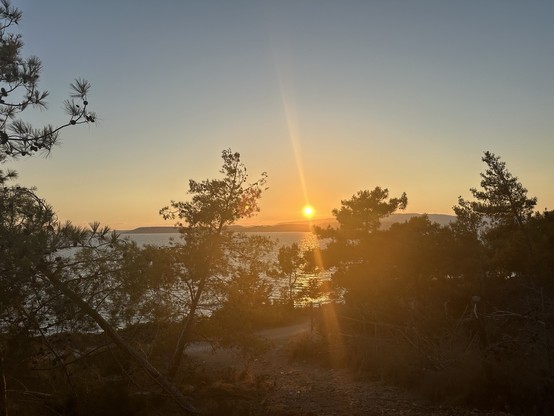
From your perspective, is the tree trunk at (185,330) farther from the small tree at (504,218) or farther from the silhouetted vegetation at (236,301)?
the small tree at (504,218)

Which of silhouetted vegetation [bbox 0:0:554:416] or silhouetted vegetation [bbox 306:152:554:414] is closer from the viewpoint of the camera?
silhouetted vegetation [bbox 0:0:554:416]

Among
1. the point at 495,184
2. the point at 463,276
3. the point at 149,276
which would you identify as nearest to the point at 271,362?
the point at 463,276

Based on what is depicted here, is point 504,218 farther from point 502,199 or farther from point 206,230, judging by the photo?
point 206,230

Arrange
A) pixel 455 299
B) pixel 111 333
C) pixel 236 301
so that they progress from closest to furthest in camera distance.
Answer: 1. pixel 111 333
2. pixel 236 301
3. pixel 455 299

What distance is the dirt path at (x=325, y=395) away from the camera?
40.0ft

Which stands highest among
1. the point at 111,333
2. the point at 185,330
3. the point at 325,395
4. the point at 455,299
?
the point at 455,299

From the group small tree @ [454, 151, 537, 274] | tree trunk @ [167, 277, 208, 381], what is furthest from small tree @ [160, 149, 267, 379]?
small tree @ [454, 151, 537, 274]

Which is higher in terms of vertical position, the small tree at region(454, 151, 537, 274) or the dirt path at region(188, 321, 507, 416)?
the small tree at region(454, 151, 537, 274)

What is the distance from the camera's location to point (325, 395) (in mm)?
14219

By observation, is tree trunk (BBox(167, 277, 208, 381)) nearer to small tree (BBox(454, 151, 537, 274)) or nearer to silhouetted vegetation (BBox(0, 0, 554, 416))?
silhouetted vegetation (BBox(0, 0, 554, 416))

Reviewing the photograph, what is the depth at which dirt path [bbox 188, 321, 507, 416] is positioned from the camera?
12.2 metres

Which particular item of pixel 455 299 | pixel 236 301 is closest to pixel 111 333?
pixel 236 301

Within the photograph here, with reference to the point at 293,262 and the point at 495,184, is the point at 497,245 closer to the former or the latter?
the point at 495,184

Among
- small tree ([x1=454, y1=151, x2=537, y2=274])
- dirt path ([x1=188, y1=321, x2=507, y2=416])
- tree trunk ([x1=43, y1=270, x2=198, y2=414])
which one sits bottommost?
dirt path ([x1=188, y1=321, x2=507, y2=416])
